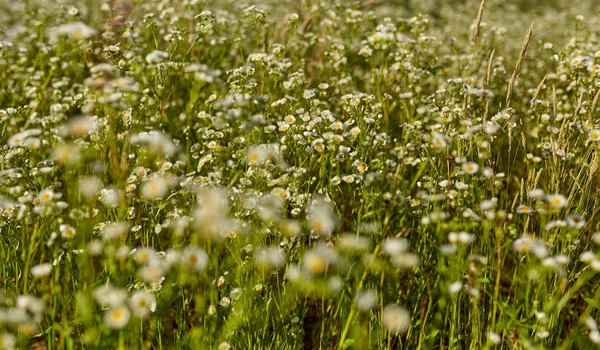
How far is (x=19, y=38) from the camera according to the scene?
545cm

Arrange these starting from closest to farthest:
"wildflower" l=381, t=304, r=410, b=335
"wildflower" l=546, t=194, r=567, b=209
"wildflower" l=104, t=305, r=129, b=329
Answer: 1. "wildflower" l=104, t=305, r=129, b=329
2. "wildflower" l=546, t=194, r=567, b=209
3. "wildflower" l=381, t=304, r=410, b=335

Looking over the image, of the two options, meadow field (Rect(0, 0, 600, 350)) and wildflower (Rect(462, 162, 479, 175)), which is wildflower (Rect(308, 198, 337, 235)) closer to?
meadow field (Rect(0, 0, 600, 350))

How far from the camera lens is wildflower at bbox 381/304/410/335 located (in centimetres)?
201

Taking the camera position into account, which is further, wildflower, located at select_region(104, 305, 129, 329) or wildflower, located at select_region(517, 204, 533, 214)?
wildflower, located at select_region(517, 204, 533, 214)

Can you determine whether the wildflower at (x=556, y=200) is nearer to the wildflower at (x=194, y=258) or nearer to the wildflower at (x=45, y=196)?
the wildflower at (x=194, y=258)

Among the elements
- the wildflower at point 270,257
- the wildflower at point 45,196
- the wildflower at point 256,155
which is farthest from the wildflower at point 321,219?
the wildflower at point 45,196

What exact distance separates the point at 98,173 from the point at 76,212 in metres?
1.10

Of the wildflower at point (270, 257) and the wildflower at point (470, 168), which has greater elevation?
the wildflower at point (470, 168)

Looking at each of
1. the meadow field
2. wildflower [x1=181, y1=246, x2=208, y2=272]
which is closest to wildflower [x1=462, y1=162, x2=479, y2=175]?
the meadow field

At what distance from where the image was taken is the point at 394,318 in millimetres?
2002

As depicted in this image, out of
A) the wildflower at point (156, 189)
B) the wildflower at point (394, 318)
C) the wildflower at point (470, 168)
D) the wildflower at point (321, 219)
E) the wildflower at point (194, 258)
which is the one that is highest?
the wildflower at point (470, 168)

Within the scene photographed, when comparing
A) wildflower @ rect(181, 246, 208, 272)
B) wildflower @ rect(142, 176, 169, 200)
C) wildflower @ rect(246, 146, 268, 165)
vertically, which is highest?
wildflower @ rect(246, 146, 268, 165)

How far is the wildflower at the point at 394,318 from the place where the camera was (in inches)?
79.0

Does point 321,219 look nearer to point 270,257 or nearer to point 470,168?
point 270,257
